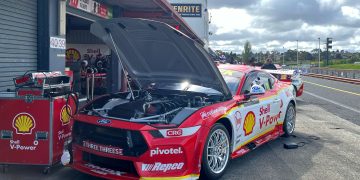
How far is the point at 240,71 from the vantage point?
21.7 feet

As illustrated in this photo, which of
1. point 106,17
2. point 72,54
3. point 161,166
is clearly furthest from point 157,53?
point 72,54

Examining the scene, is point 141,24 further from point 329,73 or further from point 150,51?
point 329,73

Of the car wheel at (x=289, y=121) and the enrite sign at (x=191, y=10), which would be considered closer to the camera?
the car wheel at (x=289, y=121)

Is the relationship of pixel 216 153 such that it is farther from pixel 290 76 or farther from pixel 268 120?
pixel 290 76

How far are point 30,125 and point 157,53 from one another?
1968mm

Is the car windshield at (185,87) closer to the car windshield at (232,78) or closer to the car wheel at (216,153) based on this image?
the car windshield at (232,78)

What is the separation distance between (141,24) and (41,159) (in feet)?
7.03

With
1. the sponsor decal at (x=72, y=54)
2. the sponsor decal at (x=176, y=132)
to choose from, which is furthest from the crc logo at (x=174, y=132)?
the sponsor decal at (x=72, y=54)

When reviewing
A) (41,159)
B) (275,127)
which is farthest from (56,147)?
(275,127)

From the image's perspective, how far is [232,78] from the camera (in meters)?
6.34

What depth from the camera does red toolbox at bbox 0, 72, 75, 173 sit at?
495cm

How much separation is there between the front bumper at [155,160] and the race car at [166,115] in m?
0.01

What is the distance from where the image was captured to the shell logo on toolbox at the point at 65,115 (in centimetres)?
522

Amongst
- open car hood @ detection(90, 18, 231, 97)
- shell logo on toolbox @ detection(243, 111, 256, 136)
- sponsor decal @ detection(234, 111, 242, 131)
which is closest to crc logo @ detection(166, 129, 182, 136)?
open car hood @ detection(90, 18, 231, 97)
